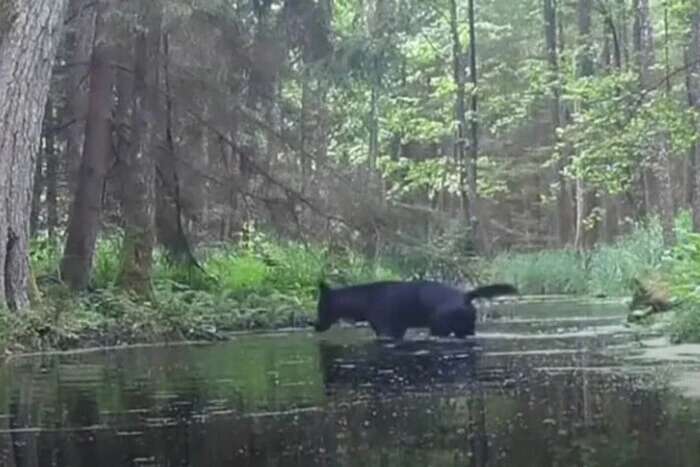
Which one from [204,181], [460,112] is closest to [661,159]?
[204,181]

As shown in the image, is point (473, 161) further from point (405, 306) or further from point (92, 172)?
point (405, 306)

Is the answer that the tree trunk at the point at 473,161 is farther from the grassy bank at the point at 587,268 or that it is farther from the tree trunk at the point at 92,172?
the tree trunk at the point at 92,172

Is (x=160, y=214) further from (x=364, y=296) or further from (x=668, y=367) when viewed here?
(x=668, y=367)

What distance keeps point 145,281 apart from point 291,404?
8786mm

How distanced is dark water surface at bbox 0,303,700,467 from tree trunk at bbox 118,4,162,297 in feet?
14.1

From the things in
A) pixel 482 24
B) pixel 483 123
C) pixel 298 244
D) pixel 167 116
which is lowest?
pixel 298 244

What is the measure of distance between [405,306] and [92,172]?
15.7 ft

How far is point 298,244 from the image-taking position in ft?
59.2

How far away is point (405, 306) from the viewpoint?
1358 cm

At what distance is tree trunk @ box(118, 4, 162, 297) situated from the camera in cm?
1588

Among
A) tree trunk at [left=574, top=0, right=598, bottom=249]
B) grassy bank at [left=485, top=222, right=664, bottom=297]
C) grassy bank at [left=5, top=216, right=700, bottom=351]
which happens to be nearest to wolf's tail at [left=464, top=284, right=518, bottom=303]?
grassy bank at [left=5, top=216, right=700, bottom=351]

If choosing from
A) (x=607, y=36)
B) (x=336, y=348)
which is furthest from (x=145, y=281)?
(x=607, y=36)

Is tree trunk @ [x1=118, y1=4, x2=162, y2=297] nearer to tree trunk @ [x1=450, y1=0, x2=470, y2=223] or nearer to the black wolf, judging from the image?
the black wolf

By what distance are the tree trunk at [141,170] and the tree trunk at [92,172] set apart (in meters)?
0.37
